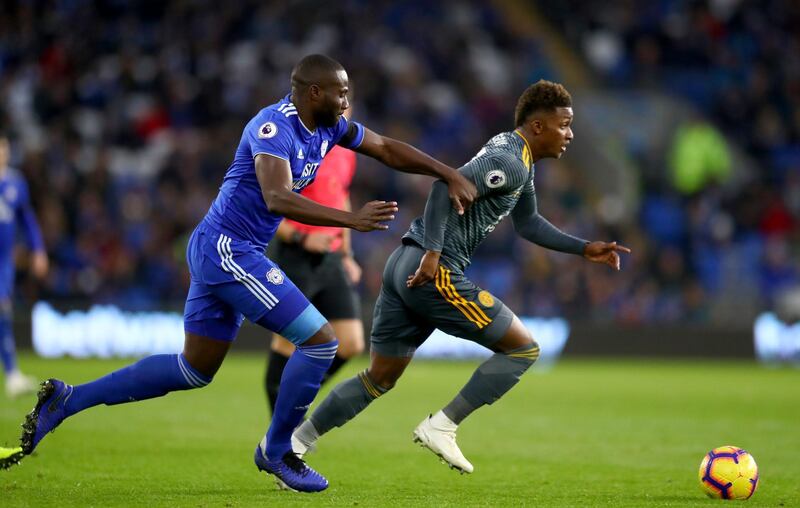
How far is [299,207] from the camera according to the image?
229 inches

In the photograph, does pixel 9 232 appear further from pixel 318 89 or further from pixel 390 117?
pixel 390 117

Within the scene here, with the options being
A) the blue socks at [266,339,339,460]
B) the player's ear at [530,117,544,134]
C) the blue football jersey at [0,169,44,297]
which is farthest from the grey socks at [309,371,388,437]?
the blue football jersey at [0,169,44,297]

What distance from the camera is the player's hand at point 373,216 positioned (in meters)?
5.72

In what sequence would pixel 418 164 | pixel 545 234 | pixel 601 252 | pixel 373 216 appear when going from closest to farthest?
pixel 373 216 → pixel 418 164 → pixel 601 252 → pixel 545 234

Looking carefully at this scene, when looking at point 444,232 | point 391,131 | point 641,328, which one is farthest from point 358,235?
point 444,232

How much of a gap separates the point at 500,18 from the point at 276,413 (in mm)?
18558

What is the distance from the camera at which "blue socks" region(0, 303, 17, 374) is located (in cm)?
1159

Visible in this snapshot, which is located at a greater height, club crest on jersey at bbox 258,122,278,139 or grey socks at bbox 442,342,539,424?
club crest on jersey at bbox 258,122,278,139

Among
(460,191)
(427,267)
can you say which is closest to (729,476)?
(427,267)

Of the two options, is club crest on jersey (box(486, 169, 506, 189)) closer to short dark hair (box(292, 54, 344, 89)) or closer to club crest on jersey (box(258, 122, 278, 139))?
short dark hair (box(292, 54, 344, 89))

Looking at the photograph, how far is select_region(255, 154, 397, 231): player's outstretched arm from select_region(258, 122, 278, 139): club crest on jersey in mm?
112

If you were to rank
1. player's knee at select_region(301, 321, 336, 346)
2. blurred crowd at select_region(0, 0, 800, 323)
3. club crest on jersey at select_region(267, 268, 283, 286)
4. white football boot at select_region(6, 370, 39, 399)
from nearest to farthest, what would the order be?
club crest on jersey at select_region(267, 268, 283, 286)
player's knee at select_region(301, 321, 336, 346)
white football boot at select_region(6, 370, 39, 399)
blurred crowd at select_region(0, 0, 800, 323)

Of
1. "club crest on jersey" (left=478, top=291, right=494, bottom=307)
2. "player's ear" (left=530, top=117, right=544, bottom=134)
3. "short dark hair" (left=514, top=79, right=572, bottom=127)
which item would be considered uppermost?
"short dark hair" (left=514, top=79, right=572, bottom=127)

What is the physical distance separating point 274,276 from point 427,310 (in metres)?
0.97
